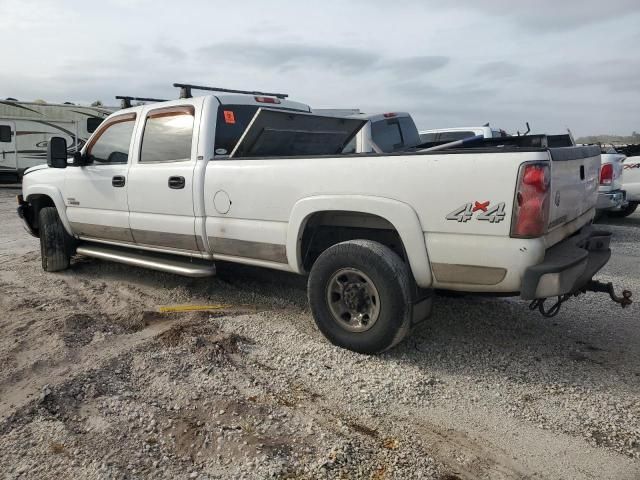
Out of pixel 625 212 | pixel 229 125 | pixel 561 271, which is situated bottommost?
pixel 625 212

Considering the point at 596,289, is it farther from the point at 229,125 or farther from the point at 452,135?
the point at 452,135

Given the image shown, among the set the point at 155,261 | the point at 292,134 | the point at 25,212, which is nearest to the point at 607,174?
the point at 292,134

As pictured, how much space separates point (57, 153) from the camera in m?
5.78

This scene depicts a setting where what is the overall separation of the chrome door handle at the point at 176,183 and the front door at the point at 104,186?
0.75 metres

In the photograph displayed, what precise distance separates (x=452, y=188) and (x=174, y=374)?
213 cm

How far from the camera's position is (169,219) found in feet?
16.3

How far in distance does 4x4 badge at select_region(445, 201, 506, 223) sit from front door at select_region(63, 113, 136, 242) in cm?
345

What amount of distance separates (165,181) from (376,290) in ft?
7.75

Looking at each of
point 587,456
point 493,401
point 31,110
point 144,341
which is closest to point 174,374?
point 144,341

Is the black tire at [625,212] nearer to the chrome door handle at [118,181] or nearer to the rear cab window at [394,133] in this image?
the rear cab window at [394,133]

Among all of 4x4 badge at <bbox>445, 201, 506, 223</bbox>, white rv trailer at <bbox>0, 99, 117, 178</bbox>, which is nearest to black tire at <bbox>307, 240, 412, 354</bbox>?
4x4 badge at <bbox>445, 201, 506, 223</bbox>

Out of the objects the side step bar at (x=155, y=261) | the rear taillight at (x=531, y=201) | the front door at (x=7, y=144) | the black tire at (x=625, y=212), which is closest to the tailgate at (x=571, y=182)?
the rear taillight at (x=531, y=201)

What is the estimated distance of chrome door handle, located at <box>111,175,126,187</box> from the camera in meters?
5.40

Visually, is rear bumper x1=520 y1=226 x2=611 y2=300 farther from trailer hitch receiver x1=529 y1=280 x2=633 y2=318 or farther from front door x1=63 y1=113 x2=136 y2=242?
front door x1=63 y1=113 x2=136 y2=242
